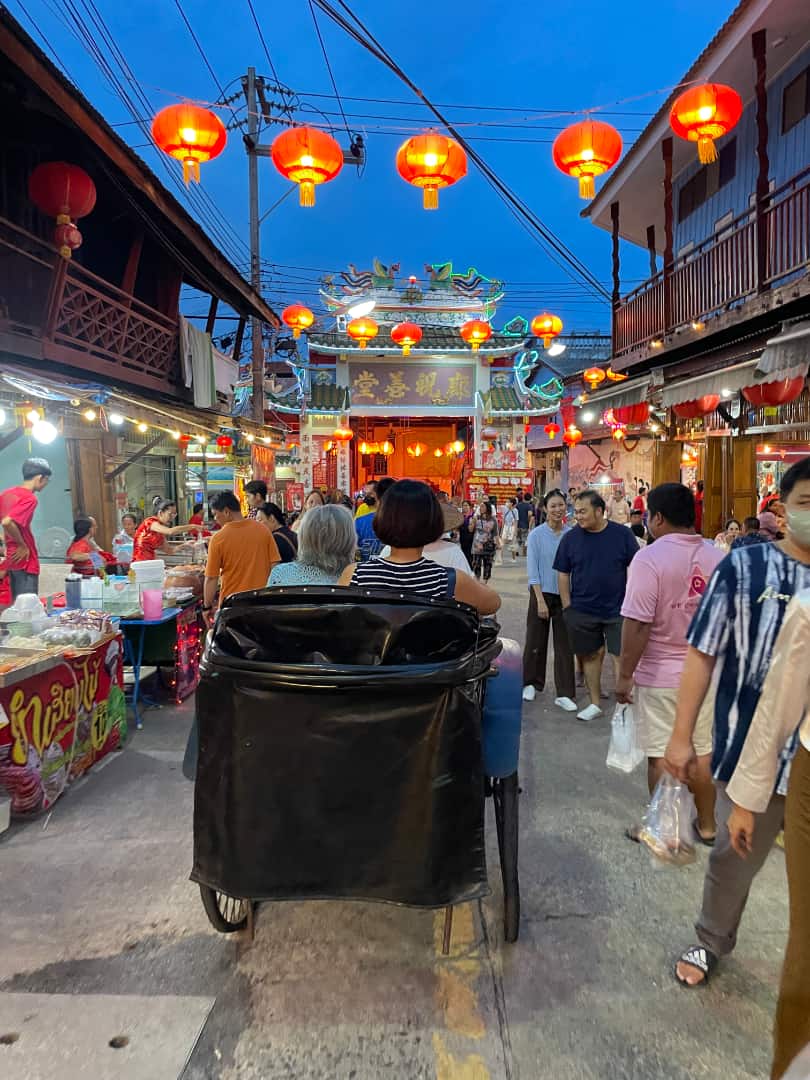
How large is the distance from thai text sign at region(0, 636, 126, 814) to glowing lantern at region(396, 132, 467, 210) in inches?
221

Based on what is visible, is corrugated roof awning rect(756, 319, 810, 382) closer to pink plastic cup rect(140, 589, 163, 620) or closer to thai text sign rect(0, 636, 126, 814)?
pink plastic cup rect(140, 589, 163, 620)

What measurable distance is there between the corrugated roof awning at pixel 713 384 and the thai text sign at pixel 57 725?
266 inches

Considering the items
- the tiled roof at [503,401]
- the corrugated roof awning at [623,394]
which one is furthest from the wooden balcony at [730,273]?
the tiled roof at [503,401]

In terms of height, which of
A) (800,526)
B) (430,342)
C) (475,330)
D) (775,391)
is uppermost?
(430,342)

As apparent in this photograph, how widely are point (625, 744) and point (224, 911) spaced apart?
2.07m

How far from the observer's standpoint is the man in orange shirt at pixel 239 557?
506 centimetres

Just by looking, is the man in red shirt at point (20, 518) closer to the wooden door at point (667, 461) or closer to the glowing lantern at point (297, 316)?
the glowing lantern at point (297, 316)

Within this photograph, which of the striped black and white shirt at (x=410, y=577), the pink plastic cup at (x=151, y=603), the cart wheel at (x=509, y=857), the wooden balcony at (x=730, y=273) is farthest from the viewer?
the wooden balcony at (x=730, y=273)

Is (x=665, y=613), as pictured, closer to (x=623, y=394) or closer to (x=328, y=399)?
(x=623, y=394)

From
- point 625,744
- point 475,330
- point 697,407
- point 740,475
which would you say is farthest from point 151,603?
point 475,330

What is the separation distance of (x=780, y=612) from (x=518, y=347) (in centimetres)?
2343

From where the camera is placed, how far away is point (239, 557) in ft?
16.6

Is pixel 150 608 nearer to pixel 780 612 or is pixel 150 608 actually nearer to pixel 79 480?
pixel 780 612

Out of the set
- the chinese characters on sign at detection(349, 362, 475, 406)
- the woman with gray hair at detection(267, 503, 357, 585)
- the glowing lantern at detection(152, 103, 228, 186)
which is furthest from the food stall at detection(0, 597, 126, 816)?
the chinese characters on sign at detection(349, 362, 475, 406)
